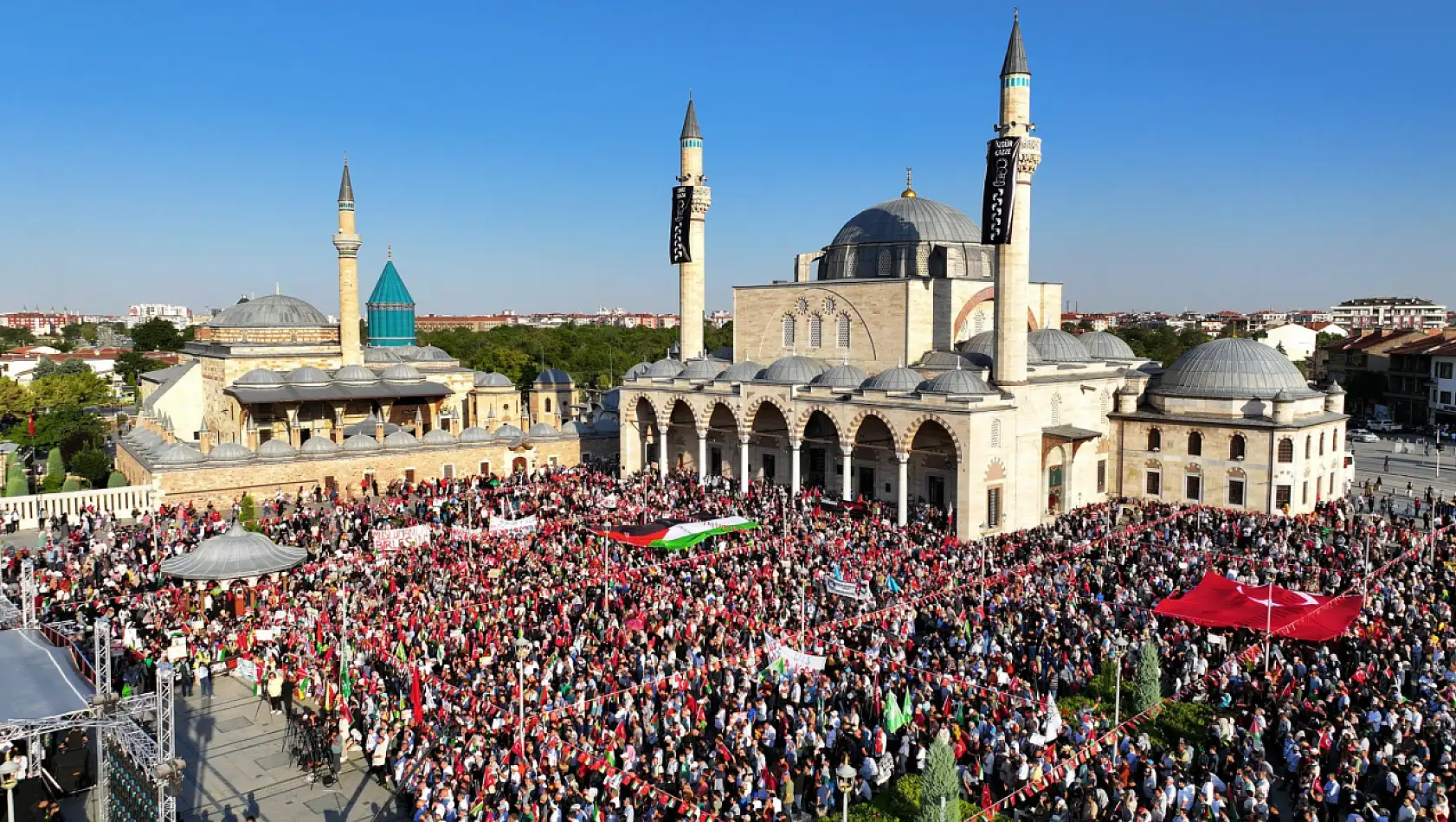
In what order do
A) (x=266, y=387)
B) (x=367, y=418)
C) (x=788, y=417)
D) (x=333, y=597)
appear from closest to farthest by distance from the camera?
(x=333, y=597) < (x=788, y=417) < (x=266, y=387) < (x=367, y=418)

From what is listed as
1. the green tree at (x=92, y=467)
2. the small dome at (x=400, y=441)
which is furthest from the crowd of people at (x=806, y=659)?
the green tree at (x=92, y=467)

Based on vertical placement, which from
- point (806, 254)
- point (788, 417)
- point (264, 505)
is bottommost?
point (264, 505)

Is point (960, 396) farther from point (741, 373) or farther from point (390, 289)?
point (390, 289)

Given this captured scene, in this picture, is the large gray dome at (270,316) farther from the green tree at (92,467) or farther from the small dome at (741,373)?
the small dome at (741,373)

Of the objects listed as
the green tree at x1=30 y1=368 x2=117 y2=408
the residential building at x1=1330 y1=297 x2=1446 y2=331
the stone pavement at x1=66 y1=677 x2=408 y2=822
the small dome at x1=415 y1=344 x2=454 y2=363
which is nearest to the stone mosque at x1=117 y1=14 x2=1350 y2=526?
the small dome at x1=415 y1=344 x2=454 y2=363

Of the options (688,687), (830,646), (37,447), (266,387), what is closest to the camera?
(688,687)

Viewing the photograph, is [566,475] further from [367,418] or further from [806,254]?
[806,254]

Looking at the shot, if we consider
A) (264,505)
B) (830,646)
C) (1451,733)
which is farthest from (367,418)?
(1451,733)
